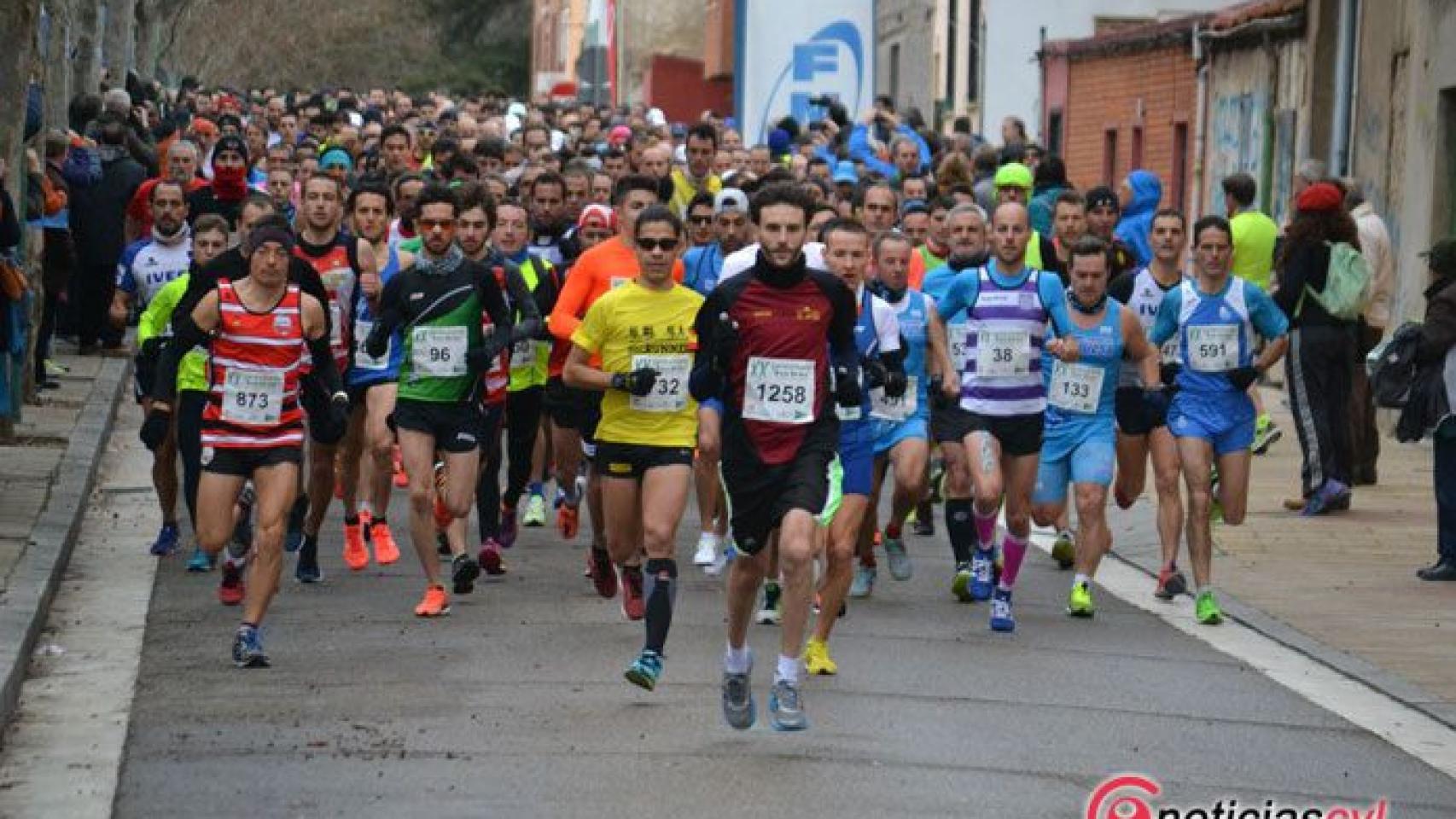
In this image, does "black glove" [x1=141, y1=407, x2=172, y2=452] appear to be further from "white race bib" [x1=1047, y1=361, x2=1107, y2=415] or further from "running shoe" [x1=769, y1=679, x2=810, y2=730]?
"white race bib" [x1=1047, y1=361, x2=1107, y2=415]

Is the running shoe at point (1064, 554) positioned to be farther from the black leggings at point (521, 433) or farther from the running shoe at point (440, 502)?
the running shoe at point (440, 502)

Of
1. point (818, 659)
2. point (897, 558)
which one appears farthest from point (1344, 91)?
point (818, 659)

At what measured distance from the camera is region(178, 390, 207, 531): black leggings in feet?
44.8

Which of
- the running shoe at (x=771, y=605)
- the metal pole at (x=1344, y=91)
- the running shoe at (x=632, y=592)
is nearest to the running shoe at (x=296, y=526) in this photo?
the running shoe at (x=632, y=592)

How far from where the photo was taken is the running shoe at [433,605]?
13.4 meters

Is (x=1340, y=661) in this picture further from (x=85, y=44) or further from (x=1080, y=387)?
(x=85, y=44)

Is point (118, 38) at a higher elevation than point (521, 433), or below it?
higher

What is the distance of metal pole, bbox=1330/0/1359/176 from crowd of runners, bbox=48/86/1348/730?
8.51 meters

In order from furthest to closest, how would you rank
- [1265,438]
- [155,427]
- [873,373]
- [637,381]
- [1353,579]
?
[1265,438] < [1353,579] < [155,427] < [637,381] < [873,373]

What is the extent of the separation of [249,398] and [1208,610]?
176 inches

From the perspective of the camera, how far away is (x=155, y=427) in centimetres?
1250

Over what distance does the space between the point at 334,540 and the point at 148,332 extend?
1883 millimetres

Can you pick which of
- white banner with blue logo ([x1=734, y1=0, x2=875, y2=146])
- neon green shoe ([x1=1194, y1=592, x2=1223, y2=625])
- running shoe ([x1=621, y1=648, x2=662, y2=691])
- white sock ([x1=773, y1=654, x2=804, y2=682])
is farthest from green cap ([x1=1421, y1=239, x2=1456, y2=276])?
white banner with blue logo ([x1=734, y1=0, x2=875, y2=146])

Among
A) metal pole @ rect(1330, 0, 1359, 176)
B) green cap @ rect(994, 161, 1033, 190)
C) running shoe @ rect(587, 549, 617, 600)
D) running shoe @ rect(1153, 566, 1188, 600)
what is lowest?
running shoe @ rect(1153, 566, 1188, 600)
